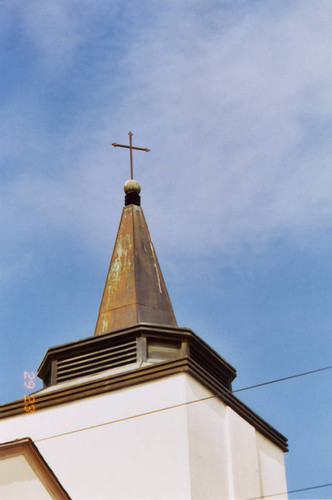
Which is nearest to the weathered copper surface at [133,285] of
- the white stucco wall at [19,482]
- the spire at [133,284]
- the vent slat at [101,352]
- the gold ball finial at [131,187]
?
the spire at [133,284]

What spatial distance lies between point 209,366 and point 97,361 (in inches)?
81.9

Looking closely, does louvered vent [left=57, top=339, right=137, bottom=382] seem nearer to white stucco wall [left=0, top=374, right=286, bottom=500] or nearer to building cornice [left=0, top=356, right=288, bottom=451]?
building cornice [left=0, top=356, right=288, bottom=451]

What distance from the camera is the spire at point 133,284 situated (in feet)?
67.6

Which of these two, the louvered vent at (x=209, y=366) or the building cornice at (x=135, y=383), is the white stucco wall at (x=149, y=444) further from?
the louvered vent at (x=209, y=366)

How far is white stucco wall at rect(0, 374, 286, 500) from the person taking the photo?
17516 mm

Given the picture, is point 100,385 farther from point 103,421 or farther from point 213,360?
point 213,360

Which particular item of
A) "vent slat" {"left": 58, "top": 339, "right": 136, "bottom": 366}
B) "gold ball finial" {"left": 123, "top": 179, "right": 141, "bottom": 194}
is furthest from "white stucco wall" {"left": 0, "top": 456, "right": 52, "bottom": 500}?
"gold ball finial" {"left": 123, "top": 179, "right": 141, "bottom": 194}

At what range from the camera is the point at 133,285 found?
21.2 metres

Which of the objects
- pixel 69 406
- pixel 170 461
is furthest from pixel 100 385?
pixel 170 461

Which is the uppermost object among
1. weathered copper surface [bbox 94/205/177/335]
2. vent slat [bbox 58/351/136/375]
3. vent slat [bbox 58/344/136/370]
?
weathered copper surface [bbox 94/205/177/335]

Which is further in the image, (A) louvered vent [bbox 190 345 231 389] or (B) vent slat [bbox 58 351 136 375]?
(A) louvered vent [bbox 190 345 231 389]

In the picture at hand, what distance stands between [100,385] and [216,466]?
2.49m

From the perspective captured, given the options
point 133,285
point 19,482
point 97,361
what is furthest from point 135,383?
point 133,285

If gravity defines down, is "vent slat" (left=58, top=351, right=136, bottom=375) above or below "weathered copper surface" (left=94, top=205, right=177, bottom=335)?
below
